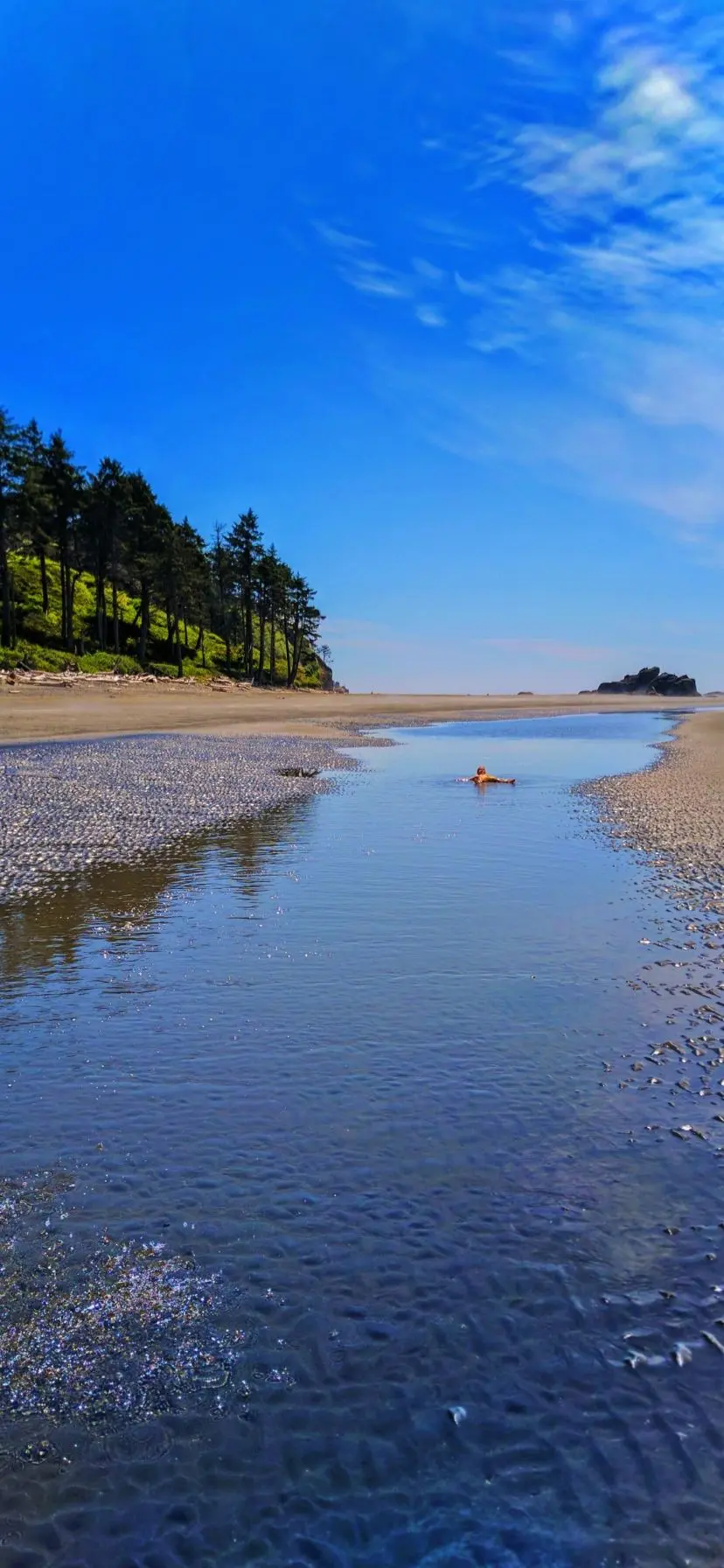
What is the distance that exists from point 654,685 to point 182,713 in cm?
14635

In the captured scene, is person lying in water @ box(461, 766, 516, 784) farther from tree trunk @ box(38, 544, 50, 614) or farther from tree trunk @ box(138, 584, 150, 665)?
tree trunk @ box(38, 544, 50, 614)

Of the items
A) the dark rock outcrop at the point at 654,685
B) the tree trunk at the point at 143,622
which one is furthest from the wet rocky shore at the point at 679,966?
the dark rock outcrop at the point at 654,685

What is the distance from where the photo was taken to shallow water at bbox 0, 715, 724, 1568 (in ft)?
11.2

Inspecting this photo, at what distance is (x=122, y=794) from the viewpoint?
23.0 m

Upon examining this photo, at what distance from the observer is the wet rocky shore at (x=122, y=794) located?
15953mm

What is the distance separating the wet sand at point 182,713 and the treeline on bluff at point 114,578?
6452 mm

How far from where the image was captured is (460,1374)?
4051mm

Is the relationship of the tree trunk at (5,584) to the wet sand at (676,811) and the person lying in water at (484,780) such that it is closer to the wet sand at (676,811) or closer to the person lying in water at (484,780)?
the person lying in water at (484,780)

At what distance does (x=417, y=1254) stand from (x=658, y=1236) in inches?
54.8

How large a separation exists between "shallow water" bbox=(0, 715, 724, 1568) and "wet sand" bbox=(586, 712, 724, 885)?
6.33 metres

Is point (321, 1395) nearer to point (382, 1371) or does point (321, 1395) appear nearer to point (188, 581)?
point (382, 1371)

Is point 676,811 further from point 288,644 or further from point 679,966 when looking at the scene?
point 288,644

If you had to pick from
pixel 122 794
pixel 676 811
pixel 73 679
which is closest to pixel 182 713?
pixel 73 679

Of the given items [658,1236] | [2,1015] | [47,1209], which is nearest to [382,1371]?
[658,1236]
